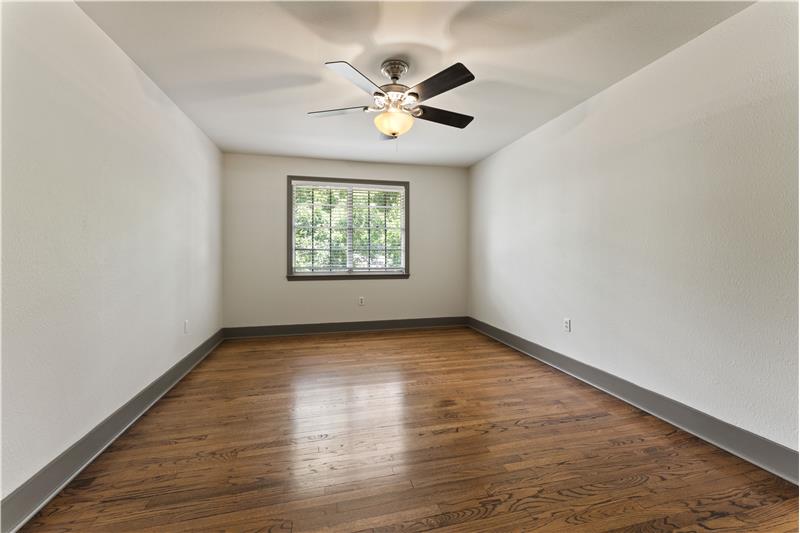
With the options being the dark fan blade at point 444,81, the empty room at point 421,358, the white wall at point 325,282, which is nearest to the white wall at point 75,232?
the empty room at point 421,358

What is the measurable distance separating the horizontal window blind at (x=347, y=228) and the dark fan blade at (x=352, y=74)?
103 inches

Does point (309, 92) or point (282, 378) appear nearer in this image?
point (309, 92)

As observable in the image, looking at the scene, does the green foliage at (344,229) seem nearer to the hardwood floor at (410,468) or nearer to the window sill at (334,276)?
the window sill at (334,276)

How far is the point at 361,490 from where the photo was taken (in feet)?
5.03

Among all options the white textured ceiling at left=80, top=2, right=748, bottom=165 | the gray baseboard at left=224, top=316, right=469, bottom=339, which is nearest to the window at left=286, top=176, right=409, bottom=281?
the gray baseboard at left=224, top=316, right=469, bottom=339

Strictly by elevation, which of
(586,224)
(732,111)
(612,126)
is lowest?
(586,224)

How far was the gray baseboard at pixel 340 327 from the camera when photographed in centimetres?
433

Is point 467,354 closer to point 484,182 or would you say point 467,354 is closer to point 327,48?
point 484,182

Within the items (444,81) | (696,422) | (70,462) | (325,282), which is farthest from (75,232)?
(696,422)

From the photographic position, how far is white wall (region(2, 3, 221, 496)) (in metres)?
1.36

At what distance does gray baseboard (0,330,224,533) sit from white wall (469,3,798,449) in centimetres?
341

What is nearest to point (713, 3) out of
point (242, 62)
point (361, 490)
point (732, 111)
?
point (732, 111)

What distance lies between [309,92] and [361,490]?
8.86ft

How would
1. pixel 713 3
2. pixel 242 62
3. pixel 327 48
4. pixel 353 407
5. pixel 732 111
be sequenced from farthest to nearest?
pixel 353 407
pixel 242 62
pixel 327 48
pixel 732 111
pixel 713 3
